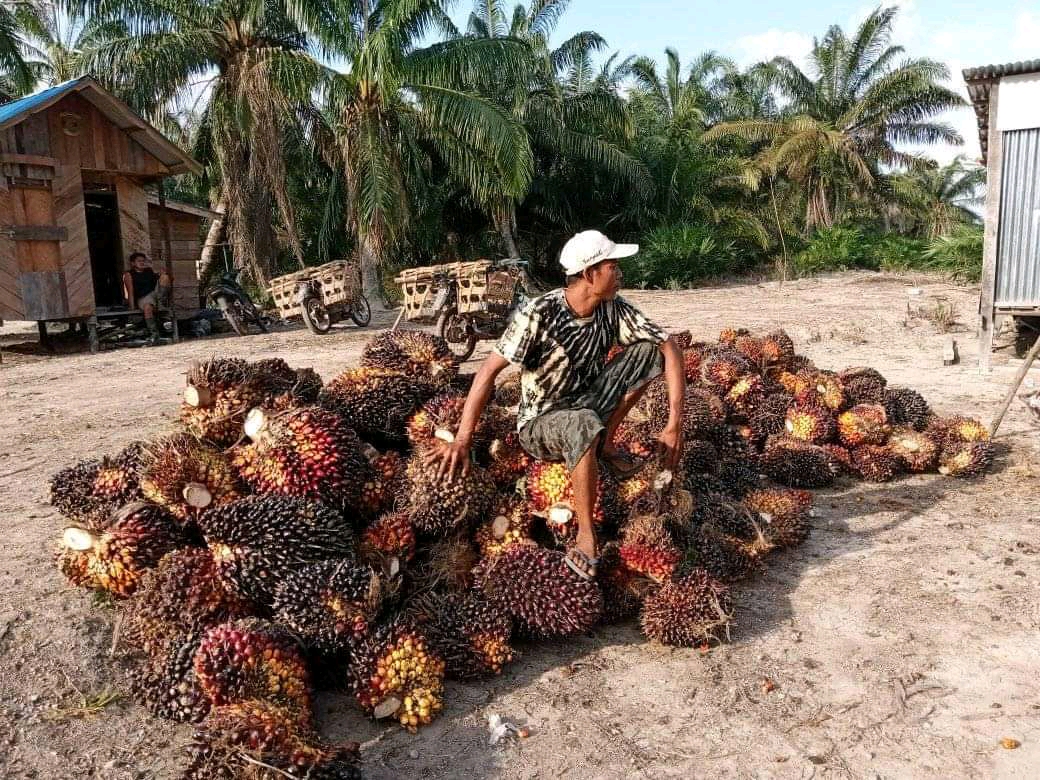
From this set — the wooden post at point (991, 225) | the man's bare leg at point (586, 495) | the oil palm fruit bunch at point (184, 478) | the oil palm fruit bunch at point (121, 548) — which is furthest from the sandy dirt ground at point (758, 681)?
the wooden post at point (991, 225)

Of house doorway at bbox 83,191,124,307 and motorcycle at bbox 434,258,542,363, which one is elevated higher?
house doorway at bbox 83,191,124,307

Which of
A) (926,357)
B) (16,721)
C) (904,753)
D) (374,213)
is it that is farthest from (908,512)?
(374,213)

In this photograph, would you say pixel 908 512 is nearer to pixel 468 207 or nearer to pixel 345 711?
pixel 345 711

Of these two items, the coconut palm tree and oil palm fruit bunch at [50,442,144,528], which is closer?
oil palm fruit bunch at [50,442,144,528]

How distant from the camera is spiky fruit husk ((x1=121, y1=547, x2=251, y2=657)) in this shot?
2.95 metres

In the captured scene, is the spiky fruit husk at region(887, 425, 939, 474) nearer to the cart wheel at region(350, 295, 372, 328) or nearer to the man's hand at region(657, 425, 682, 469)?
the man's hand at region(657, 425, 682, 469)

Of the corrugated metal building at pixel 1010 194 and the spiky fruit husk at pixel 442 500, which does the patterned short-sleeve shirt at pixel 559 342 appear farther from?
the corrugated metal building at pixel 1010 194

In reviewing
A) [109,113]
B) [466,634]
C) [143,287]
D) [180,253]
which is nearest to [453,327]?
[143,287]

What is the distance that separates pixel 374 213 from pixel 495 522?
15207 mm

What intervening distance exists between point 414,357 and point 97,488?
74.4 inches

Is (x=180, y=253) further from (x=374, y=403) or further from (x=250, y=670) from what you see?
(x=250, y=670)

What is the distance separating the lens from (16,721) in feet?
8.96

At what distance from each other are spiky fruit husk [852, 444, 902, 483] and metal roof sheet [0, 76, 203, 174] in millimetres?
11185

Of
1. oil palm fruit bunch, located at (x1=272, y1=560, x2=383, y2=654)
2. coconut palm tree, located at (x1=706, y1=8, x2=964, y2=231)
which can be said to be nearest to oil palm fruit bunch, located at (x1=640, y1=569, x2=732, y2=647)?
oil palm fruit bunch, located at (x1=272, y1=560, x2=383, y2=654)
